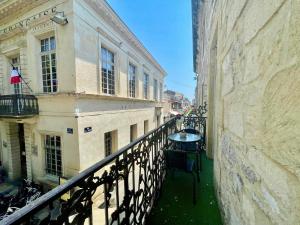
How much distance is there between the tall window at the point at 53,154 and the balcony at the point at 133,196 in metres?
5.04

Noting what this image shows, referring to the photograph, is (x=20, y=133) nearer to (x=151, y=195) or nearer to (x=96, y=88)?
(x=96, y=88)

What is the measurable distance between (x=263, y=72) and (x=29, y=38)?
911 cm

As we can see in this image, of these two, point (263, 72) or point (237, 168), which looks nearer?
point (263, 72)

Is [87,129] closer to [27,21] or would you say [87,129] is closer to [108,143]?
[108,143]

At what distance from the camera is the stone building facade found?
6.12 metres

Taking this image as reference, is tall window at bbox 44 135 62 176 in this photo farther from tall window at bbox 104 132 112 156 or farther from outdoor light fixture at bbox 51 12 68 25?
outdoor light fixture at bbox 51 12 68 25

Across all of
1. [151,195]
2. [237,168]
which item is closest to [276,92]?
[237,168]

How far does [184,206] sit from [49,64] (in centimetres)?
762

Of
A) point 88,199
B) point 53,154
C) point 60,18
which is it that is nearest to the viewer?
Answer: point 88,199

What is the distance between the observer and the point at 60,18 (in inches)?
226

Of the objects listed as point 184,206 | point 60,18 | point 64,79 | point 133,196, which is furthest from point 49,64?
point 184,206

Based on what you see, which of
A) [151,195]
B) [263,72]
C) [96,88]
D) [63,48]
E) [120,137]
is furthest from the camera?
[120,137]

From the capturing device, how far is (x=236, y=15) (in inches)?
52.1

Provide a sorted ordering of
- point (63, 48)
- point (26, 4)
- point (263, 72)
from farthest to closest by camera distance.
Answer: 1. point (26, 4)
2. point (63, 48)
3. point (263, 72)
